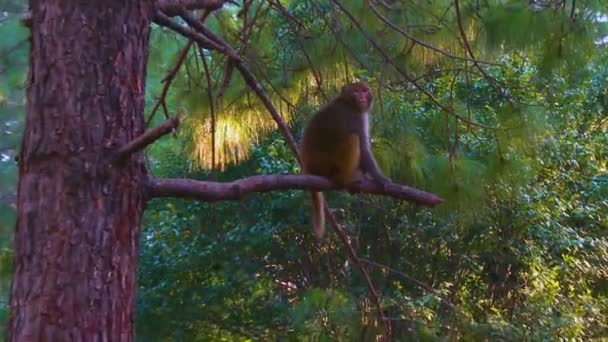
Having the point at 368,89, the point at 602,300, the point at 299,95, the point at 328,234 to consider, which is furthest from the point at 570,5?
the point at 602,300

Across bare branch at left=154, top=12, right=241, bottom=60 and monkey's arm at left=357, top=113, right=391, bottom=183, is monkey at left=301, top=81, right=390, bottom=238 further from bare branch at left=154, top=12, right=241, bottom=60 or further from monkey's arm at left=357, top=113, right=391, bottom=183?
bare branch at left=154, top=12, right=241, bottom=60

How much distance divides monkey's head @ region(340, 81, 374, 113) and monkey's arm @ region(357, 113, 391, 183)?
0.18ft

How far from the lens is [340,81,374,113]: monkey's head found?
3400 mm

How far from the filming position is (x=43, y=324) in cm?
198

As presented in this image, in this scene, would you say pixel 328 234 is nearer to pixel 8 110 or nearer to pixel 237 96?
pixel 8 110

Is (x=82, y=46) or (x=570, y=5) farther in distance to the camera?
(x=570, y=5)

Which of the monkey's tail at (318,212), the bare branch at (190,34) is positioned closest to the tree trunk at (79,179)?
the bare branch at (190,34)

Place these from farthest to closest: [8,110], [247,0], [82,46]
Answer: [8,110] → [247,0] → [82,46]

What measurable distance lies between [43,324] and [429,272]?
4920 mm

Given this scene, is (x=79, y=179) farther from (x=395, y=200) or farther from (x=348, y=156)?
(x=395, y=200)

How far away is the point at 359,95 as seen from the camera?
339cm

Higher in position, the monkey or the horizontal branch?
the monkey

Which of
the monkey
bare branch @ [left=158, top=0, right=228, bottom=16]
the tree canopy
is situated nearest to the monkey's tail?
the monkey

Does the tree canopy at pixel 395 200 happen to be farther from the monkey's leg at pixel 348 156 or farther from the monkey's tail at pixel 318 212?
the monkey's tail at pixel 318 212
